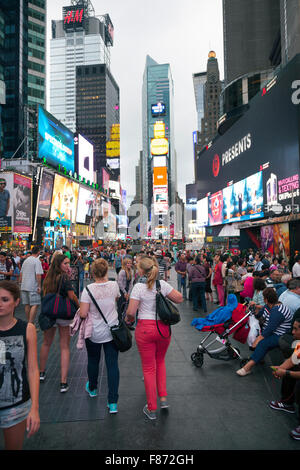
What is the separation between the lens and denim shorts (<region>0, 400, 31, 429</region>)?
204cm

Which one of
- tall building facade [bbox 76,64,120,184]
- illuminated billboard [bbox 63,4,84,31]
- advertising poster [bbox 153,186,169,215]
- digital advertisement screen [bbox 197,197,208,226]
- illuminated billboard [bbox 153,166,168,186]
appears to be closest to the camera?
digital advertisement screen [bbox 197,197,208,226]

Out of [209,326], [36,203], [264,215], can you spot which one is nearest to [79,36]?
[36,203]

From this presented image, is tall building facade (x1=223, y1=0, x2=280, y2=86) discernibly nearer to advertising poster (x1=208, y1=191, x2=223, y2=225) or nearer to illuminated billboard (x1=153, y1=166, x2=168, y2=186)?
advertising poster (x1=208, y1=191, x2=223, y2=225)

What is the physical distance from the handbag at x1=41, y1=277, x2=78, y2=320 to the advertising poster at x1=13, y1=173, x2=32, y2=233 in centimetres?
3157

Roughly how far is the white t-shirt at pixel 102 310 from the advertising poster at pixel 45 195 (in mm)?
37481

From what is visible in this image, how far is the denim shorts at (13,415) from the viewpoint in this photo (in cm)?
204

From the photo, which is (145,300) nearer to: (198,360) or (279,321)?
(279,321)

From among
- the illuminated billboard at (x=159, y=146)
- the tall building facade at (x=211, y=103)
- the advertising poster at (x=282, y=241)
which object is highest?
the tall building facade at (x=211, y=103)

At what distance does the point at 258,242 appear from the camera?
2956cm

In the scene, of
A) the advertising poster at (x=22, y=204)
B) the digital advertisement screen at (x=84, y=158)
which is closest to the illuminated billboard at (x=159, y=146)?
the digital advertisement screen at (x=84, y=158)

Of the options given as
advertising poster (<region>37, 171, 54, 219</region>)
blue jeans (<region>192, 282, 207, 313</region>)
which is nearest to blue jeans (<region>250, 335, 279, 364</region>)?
blue jeans (<region>192, 282, 207, 313</region>)

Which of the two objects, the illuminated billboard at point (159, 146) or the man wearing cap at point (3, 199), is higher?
the illuminated billboard at point (159, 146)

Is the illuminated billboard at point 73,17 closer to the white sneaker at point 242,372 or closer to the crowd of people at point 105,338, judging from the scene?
the crowd of people at point 105,338
